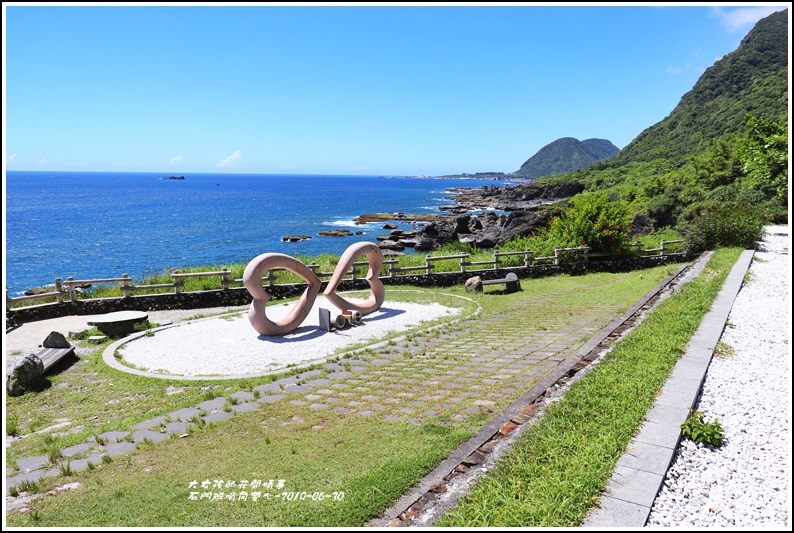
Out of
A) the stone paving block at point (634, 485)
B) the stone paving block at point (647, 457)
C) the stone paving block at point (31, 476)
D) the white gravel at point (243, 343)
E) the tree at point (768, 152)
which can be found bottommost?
the white gravel at point (243, 343)

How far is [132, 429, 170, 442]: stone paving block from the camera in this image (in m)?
6.22

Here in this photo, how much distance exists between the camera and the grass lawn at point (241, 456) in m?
4.28

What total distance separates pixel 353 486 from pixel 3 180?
4442 mm

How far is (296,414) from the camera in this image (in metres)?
6.75

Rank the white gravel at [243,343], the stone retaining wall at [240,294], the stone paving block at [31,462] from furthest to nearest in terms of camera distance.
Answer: the stone retaining wall at [240,294] → the white gravel at [243,343] → the stone paving block at [31,462]

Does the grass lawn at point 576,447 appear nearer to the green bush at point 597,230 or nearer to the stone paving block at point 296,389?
the stone paving block at point 296,389

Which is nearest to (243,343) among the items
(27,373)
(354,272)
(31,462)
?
(27,373)

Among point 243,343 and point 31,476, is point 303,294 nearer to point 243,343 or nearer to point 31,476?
point 243,343

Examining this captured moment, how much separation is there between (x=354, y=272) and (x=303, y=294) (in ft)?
20.0

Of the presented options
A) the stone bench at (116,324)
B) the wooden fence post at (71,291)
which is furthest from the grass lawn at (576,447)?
the wooden fence post at (71,291)

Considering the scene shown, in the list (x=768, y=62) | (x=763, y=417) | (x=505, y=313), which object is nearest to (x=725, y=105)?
(x=768, y=62)

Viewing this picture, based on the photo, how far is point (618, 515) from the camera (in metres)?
3.76

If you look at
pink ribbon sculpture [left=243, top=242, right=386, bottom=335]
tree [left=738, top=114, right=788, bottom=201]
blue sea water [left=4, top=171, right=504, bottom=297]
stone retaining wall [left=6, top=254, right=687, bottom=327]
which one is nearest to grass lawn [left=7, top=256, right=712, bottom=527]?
pink ribbon sculpture [left=243, top=242, right=386, bottom=335]

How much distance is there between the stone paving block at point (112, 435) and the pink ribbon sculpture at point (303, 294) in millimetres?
5399
